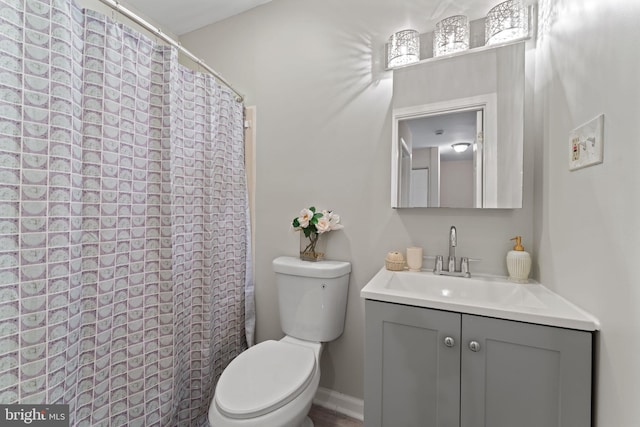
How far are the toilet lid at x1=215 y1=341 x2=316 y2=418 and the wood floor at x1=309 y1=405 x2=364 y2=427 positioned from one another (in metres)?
0.50

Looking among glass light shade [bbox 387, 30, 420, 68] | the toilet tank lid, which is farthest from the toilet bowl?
glass light shade [bbox 387, 30, 420, 68]

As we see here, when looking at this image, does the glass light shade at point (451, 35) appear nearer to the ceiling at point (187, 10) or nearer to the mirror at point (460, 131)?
the mirror at point (460, 131)

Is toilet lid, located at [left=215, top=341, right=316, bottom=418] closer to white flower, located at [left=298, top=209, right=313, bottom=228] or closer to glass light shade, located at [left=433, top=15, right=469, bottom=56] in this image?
white flower, located at [left=298, top=209, right=313, bottom=228]

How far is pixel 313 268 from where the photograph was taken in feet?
4.73

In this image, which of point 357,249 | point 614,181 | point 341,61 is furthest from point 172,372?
point 341,61

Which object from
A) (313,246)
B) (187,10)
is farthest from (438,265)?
(187,10)

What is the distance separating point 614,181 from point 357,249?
1.06 m

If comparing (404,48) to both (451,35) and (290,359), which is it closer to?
(451,35)

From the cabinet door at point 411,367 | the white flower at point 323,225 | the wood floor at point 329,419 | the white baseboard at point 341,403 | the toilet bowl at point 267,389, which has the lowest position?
the wood floor at point 329,419

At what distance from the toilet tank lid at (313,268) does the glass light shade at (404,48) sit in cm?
112

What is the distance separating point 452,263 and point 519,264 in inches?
10.2

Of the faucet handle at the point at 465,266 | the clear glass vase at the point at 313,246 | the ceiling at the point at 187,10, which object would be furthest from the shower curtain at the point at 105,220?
the faucet handle at the point at 465,266

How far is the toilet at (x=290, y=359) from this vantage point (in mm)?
996

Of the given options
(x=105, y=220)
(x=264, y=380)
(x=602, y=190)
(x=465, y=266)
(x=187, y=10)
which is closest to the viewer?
(x=602, y=190)
